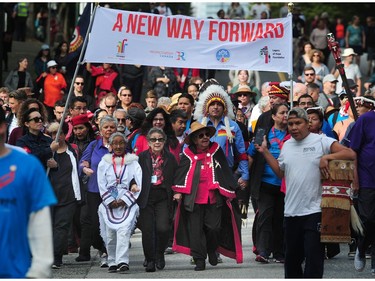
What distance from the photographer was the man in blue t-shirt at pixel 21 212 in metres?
6.88

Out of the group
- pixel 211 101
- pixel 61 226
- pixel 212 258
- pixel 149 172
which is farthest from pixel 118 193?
pixel 211 101

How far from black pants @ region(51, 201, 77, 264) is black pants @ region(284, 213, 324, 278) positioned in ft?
10.3

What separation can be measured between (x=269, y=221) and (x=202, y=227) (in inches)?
32.5

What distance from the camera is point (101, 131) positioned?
13.8 meters

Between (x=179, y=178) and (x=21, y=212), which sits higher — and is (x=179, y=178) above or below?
above

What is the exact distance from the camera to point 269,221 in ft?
44.8

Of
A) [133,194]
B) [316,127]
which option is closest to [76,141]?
[133,194]

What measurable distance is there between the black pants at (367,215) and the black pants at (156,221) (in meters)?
2.11

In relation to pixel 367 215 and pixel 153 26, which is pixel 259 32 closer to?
pixel 153 26

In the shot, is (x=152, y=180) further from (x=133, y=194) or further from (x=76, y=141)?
(x=76, y=141)

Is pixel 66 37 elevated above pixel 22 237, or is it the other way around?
pixel 66 37

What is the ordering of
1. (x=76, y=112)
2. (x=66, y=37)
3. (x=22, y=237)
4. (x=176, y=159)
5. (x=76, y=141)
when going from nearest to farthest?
1. (x=22, y=237)
2. (x=176, y=159)
3. (x=76, y=141)
4. (x=76, y=112)
5. (x=66, y=37)

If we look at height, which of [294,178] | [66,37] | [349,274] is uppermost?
[66,37]

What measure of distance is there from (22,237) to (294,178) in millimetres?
4367
